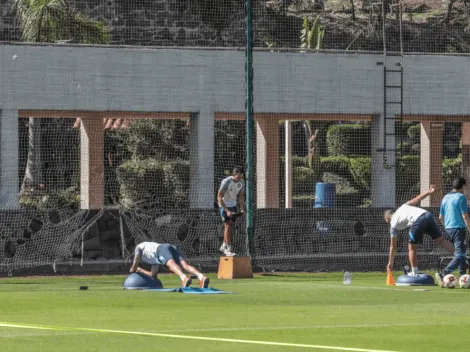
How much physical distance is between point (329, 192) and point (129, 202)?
595cm

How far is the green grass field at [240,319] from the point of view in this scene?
13.2 meters

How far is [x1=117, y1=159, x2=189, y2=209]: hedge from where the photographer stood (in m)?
44.8

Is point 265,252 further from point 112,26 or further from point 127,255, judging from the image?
point 112,26

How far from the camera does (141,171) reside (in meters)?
48.1

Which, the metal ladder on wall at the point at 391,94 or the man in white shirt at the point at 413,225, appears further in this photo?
the metal ladder on wall at the point at 391,94

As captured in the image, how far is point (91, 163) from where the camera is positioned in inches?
1496

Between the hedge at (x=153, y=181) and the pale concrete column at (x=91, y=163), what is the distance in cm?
519

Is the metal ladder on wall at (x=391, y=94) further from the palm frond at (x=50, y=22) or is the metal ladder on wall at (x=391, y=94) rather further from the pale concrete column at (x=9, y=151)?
the palm frond at (x=50, y=22)

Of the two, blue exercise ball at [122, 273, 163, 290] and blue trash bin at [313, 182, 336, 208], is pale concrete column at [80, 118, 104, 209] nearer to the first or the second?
blue trash bin at [313, 182, 336, 208]

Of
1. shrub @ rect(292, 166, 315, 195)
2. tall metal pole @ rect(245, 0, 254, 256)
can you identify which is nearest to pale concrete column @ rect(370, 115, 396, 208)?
tall metal pole @ rect(245, 0, 254, 256)

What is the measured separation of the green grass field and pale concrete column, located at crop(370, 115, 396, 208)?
1136cm

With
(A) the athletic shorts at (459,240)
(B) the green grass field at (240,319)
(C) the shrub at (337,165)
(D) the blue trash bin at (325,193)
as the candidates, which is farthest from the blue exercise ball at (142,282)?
(C) the shrub at (337,165)

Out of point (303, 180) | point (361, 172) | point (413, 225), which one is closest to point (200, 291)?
point (413, 225)

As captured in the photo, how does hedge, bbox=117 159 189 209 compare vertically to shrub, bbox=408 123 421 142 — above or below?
below
